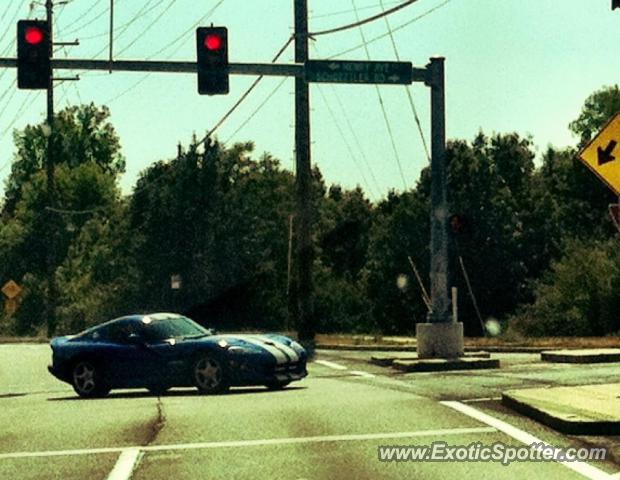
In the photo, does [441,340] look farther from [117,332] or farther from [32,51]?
[32,51]

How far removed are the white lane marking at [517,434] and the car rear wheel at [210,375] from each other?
5.10 meters

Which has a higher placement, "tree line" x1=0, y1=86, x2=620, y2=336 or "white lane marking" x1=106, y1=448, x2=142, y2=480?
"tree line" x1=0, y1=86, x2=620, y2=336

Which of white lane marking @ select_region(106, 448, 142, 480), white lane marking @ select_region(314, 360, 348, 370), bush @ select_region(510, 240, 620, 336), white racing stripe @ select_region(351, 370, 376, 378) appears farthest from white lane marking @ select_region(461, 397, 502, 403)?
bush @ select_region(510, 240, 620, 336)

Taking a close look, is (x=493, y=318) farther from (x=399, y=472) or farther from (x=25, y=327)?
(x=399, y=472)

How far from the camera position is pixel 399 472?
12.0m

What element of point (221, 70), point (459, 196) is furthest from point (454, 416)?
point (459, 196)

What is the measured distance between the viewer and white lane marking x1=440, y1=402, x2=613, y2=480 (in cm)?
1168

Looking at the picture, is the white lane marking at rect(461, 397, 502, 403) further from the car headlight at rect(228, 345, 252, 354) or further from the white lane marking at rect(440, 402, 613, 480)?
the car headlight at rect(228, 345, 252, 354)

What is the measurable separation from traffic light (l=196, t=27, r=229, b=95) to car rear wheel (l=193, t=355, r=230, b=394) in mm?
6713

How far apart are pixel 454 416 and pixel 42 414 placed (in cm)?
585

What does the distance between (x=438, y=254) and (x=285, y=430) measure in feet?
46.4

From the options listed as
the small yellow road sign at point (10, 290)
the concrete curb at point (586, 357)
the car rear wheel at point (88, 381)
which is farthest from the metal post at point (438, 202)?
the small yellow road sign at point (10, 290)

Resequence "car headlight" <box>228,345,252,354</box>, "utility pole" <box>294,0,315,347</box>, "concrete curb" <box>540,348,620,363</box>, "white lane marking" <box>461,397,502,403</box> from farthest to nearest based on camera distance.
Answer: "utility pole" <box>294,0,315,347</box>, "concrete curb" <box>540,348,620,363</box>, "car headlight" <box>228,345,252,354</box>, "white lane marking" <box>461,397,502,403</box>

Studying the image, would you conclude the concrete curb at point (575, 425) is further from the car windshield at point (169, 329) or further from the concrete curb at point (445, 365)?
the concrete curb at point (445, 365)
